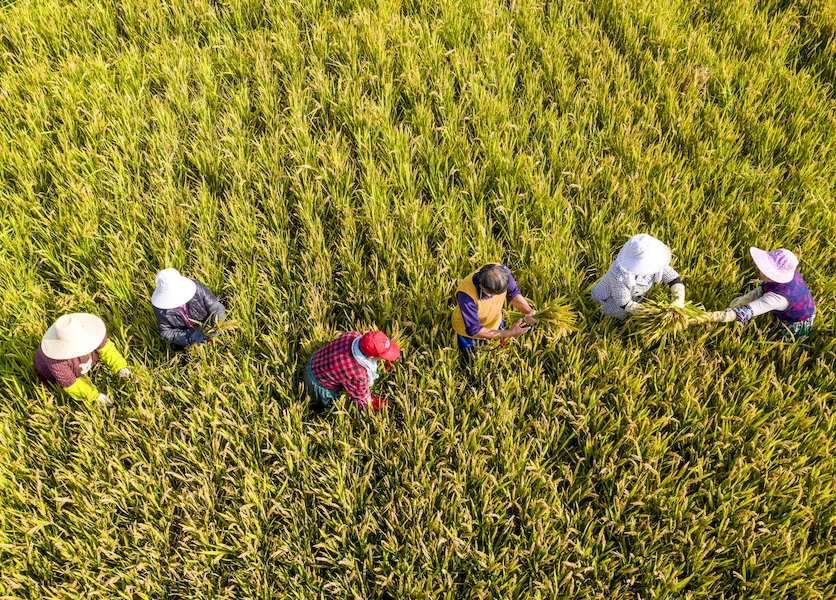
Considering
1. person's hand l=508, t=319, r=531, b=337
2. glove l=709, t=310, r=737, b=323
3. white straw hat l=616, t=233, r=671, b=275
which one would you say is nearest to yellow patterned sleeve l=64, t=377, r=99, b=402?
person's hand l=508, t=319, r=531, b=337

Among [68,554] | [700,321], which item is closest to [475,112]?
[700,321]

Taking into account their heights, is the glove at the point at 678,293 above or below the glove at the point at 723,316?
above

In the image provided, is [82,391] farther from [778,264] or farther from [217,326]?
[778,264]

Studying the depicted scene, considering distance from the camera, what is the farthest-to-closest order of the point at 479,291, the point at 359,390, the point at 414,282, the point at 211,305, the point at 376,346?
the point at 414,282
the point at 211,305
the point at 479,291
the point at 359,390
the point at 376,346

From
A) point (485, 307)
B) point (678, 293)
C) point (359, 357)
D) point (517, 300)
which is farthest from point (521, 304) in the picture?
point (359, 357)

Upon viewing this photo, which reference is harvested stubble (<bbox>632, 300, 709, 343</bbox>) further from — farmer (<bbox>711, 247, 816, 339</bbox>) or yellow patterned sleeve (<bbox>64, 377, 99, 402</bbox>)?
yellow patterned sleeve (<bbox>64, 377, 99, 402</bbox>)

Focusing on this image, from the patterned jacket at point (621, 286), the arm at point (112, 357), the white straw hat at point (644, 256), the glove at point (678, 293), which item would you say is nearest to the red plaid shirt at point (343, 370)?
the arm at point (112, 357)

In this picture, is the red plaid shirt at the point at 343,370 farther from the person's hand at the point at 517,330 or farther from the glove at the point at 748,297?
the glove at the point at 748,297
